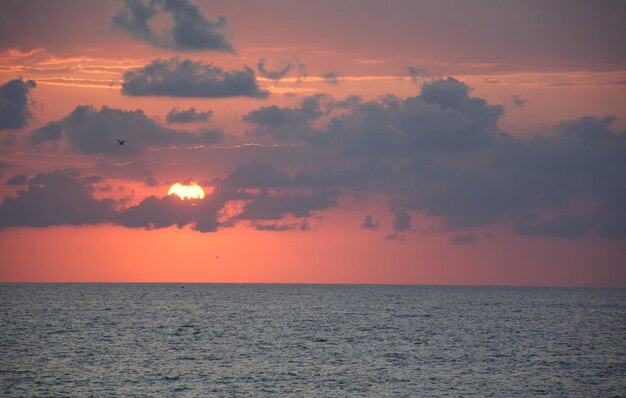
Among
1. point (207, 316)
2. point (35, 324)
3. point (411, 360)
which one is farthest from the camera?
point (207, 316)

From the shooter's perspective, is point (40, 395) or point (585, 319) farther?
point (585, 319)

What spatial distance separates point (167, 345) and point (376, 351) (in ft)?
101

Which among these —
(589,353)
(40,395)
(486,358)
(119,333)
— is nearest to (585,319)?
(589,353)

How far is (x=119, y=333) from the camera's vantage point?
13962 centimetres

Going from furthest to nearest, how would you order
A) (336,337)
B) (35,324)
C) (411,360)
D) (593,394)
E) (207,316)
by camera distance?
(207,316) < (35,324) < (336,337) < (411,360) < (593,394)

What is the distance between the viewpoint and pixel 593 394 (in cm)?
8269

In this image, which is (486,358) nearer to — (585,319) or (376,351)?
(376,351)

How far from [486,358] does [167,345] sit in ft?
151

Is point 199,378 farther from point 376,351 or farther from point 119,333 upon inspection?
point 119,333

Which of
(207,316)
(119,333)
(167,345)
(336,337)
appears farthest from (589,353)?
(207,316)

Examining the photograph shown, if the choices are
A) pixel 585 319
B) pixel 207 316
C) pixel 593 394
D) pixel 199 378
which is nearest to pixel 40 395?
pixel 199 378

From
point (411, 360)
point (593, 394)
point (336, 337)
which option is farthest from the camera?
point (336, 337)

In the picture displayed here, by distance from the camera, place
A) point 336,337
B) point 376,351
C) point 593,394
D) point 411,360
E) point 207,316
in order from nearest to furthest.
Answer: point 593,394 → point 411,360 → point 376,351 → point 336,337 → point 207,316

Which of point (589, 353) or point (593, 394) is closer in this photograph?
point (593, 394)
